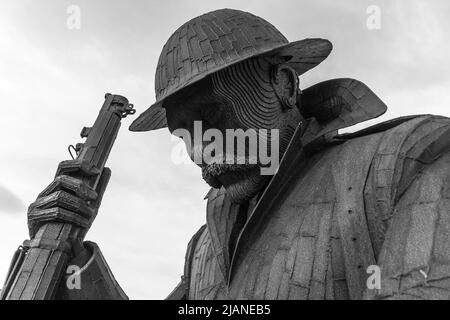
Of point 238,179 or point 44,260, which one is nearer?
point 238,179

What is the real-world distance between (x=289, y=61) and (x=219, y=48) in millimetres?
740

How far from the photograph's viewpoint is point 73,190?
4.37 metres

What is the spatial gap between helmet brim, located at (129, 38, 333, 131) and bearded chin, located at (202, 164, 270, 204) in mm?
696

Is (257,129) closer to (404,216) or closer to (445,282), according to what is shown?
(404,216)

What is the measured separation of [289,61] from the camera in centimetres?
394

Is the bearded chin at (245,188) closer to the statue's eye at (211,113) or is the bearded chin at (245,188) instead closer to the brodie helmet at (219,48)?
the statue's eye at (211,113)

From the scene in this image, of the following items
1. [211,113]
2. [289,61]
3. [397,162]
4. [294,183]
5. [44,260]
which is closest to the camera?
[397,162]

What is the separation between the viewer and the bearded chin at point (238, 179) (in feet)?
11.6

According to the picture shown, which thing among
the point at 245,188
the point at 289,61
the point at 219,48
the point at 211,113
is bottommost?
the point at 245,188
